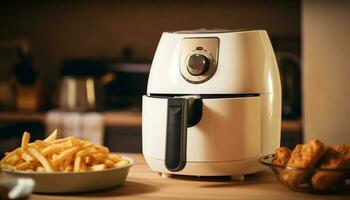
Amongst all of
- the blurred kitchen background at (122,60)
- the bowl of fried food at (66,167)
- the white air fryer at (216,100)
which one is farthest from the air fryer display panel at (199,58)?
the blurred kitchen background at (122,60)

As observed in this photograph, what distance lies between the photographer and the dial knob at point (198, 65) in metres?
1.07

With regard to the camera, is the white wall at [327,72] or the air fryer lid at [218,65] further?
the white wall at [327,72]

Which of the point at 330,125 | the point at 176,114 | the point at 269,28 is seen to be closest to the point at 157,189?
the point at 176,114

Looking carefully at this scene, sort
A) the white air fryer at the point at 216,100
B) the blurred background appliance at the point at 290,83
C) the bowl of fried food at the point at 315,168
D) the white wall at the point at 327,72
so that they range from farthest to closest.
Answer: the blurred background appliance at the point at 290,83 → the white wall at the point at 327,72 → the white air fryer at the point at 216,100 → the bowl of fried food at the point at 315,168

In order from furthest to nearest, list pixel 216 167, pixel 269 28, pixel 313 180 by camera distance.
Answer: pixel 269 28
pixel 216 167
pixel 313 180

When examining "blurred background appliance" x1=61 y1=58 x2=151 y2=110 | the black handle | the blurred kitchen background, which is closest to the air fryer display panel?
the black handle

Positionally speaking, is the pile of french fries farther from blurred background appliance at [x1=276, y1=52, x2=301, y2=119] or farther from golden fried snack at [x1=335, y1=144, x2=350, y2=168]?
blurred background appliance at [x1=276, y1=52, x2=301, y2=119]

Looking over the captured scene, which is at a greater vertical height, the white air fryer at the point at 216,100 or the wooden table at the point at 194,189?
the white air fryer at the point at 216,100

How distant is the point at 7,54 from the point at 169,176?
2223mm

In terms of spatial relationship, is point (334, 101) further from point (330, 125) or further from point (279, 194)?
point (279, 194)

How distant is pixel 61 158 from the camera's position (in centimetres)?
91

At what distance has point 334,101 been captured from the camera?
2.56m

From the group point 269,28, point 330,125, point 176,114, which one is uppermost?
point 269,28

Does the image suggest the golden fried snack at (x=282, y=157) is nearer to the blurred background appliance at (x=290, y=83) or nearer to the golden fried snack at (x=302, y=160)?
the golden fried snack at (x=302, y=160)
